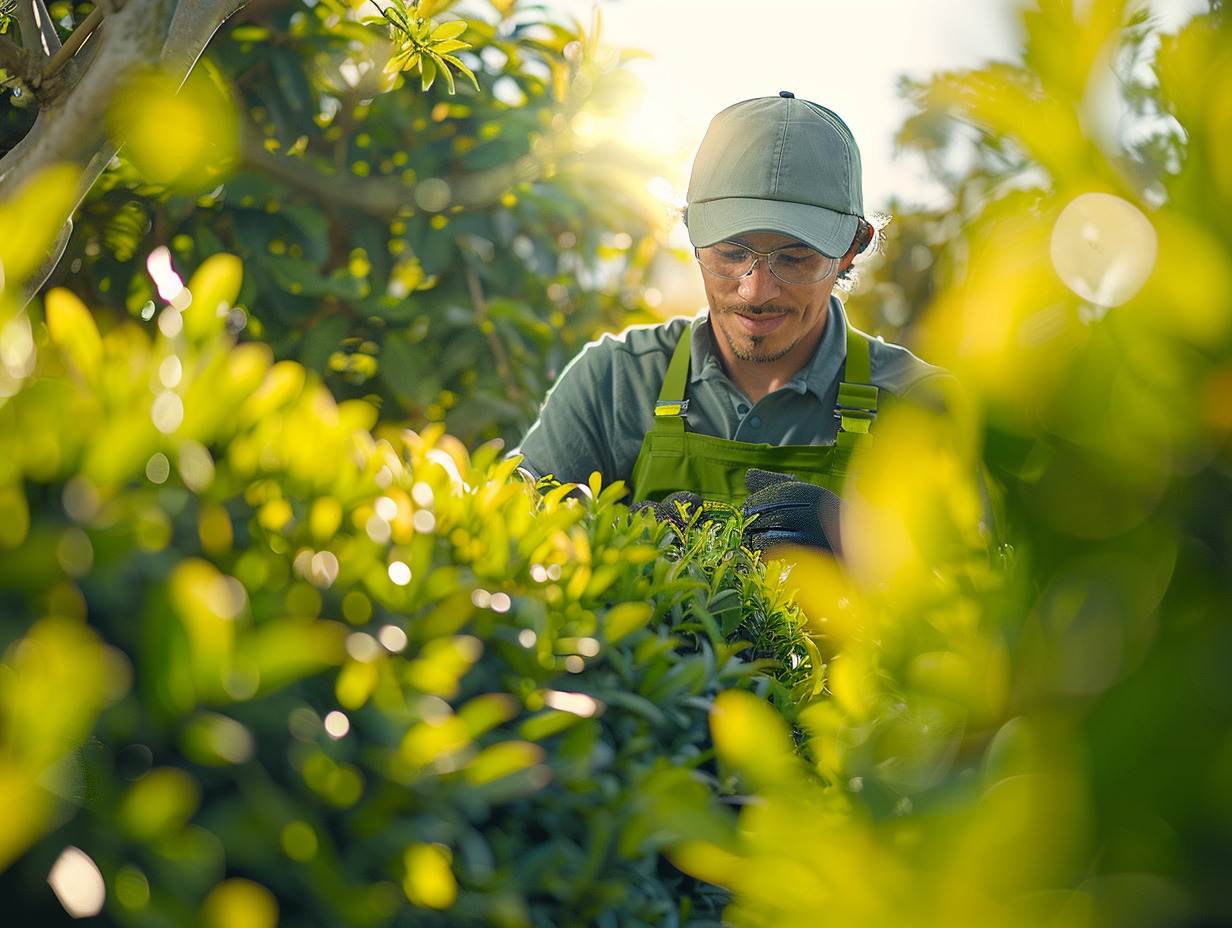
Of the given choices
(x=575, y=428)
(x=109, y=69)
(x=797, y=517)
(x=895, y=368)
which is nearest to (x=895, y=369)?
(x=895, y=368)

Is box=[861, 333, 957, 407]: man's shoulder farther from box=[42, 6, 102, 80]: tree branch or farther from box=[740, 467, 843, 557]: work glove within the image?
box=[42, 6, 102, 80]: tree branch

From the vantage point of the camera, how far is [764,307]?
248cm

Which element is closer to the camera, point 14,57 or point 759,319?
point 14,57

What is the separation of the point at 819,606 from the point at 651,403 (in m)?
2.09

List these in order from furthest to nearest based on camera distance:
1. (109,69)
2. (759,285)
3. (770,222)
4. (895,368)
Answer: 1. (895,368)
2. (759,285)
3. (770,222)
4. (109,69)

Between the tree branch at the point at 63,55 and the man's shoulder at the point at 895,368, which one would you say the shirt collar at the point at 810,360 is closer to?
the man's shoulder at the point at 895,368

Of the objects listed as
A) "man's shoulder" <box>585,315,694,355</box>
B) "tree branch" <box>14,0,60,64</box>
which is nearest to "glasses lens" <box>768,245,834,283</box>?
"man's shoulder" <box>585,315,694,355</box>

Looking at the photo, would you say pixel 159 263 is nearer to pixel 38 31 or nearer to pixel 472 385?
pixel 38 31

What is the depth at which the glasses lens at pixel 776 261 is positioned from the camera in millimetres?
2412

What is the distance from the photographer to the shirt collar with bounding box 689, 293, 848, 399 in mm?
2621

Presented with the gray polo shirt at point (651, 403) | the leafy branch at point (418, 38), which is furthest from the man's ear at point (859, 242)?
the leafy branch at point (418, 38)

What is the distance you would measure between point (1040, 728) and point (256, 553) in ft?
1.75

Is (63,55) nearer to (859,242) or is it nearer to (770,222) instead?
(770,222)

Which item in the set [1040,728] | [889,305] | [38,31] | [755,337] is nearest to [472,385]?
[755,337]
